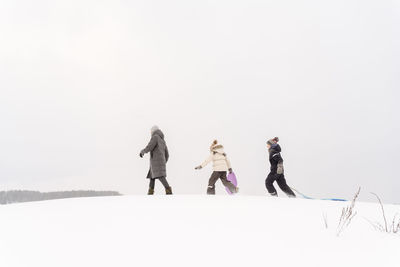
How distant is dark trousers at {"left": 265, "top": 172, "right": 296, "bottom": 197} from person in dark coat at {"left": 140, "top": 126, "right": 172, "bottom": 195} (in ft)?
9.36

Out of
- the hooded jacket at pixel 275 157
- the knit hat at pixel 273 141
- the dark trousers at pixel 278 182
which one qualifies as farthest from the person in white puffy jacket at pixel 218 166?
the knit hat at pixel 273 141

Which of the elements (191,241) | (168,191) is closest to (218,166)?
(168,191)

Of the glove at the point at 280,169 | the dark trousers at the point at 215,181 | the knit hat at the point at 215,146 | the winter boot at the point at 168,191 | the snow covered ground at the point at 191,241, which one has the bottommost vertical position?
the snow covered ground at the point at 191,241

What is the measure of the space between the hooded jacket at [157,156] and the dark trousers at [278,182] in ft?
9.82

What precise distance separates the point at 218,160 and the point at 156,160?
1738mm

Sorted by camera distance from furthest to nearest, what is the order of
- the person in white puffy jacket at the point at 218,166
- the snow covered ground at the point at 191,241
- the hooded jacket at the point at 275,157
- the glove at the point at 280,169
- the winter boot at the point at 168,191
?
1. the hooded jacket at the point at 275,157
2. the glove at the point at 280,169
3. the person in white puffy jacket at the point at 218,166
4. the winter boot at the point at 168,191
5. the snow covered ground at the point at 191,241

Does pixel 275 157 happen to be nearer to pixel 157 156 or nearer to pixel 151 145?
pixel 157 156

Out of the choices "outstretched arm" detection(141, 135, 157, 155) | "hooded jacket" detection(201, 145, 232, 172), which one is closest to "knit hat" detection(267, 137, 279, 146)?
"hooded jacket" detection(201, 145, 232, 172)

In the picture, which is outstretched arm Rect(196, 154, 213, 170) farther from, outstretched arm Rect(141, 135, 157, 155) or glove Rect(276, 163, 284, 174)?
glove Rect(276, 163, 284, 174)

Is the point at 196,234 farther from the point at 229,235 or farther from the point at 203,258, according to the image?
the point at 203,258

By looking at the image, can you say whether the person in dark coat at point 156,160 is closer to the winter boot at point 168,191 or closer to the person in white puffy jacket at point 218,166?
the winter boot at point 168,191

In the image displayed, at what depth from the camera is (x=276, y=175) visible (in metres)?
9.80

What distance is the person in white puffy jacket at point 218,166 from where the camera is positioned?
9570 mm

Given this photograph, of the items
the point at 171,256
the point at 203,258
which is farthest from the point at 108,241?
the point at 203,258
